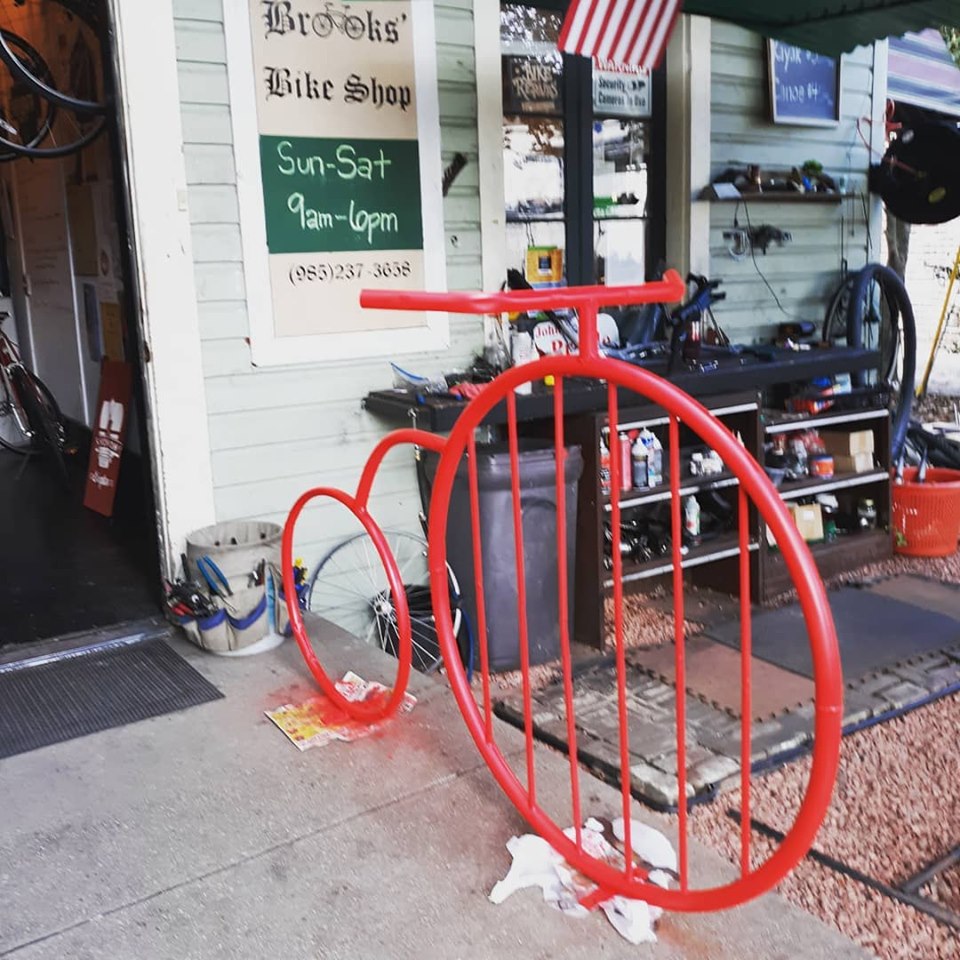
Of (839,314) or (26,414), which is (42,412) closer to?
(26,414)

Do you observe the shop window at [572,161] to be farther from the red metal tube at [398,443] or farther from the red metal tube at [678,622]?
the red metal tube at [678,622]

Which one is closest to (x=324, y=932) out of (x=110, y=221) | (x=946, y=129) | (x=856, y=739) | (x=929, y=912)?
(x=929, y=912)

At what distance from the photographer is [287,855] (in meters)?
2.32

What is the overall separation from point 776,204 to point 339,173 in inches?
101

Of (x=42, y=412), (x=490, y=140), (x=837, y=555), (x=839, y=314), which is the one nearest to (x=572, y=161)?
(x=490, y=140)

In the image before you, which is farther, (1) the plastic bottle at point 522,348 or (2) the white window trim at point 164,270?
(1) the plastic bottle at point 522,348

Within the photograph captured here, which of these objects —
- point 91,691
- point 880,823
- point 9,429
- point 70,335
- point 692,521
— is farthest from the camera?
point 9,429

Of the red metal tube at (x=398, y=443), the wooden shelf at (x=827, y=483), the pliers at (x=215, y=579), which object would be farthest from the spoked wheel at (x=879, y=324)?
the pliers at (x=215, y=579)

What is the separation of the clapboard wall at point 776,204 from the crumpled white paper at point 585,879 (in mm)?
3486

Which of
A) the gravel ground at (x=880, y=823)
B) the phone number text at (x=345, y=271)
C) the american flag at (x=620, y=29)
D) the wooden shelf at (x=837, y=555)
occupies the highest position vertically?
the american flag at (x=620, y=29)

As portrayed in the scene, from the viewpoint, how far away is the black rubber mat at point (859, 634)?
393 cm

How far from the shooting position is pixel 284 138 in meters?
3.75

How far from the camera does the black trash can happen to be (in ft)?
12.3

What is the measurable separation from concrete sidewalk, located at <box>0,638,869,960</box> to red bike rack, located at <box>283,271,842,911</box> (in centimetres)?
14
